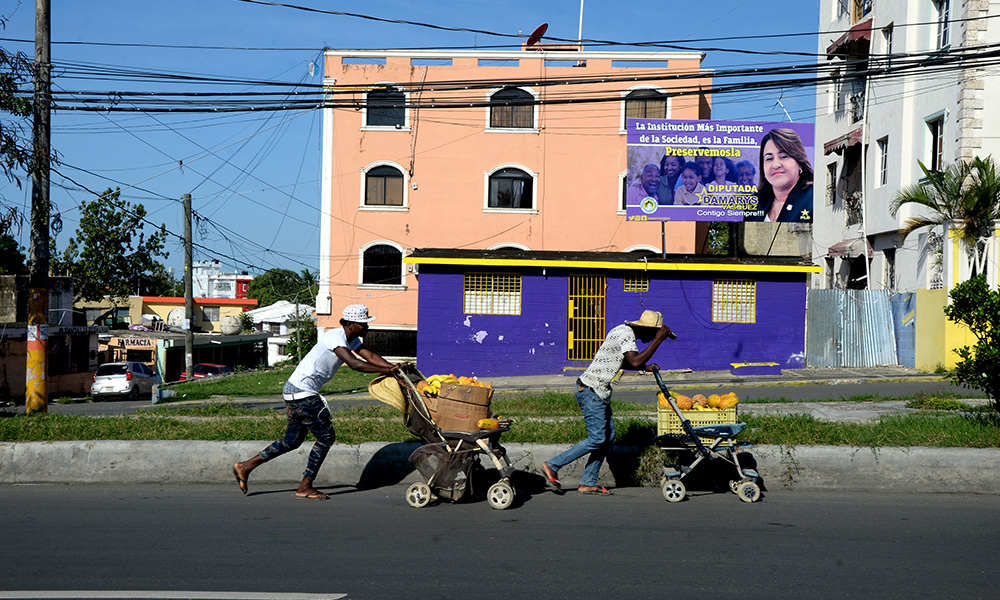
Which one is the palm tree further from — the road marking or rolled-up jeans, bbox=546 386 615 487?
the road marking

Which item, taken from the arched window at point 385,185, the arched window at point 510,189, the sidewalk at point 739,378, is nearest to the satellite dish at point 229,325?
the arched window at point 385,185

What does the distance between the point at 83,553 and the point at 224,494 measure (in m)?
1.85

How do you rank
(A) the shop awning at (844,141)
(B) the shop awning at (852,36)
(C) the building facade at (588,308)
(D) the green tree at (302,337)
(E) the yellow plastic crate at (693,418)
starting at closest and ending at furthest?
(E) the yellow plastic crate at (693,418) → (C) the building facade at (588,308) → (B) the shop awning at (852,36) → (A) the shop awning at (844,141) → (D) the green tree at (302,337)

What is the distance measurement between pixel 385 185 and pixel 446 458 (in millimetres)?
28055

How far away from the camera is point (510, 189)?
33.9 m

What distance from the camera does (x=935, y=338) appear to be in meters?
19.8

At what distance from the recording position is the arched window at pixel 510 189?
33.8m

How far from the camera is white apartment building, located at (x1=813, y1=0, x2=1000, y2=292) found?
20.7 m

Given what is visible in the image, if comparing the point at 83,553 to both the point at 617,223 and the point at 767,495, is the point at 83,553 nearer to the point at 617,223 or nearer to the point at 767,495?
the point at 767,495

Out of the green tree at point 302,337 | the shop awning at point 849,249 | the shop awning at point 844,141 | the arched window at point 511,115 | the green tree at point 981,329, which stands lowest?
the green tree at point 302,337

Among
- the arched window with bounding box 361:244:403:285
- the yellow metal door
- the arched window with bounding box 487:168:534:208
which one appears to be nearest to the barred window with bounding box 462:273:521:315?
the yellow metal door

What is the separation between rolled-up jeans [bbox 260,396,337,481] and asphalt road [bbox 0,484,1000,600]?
39 centimetres

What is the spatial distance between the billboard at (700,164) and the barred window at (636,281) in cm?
284

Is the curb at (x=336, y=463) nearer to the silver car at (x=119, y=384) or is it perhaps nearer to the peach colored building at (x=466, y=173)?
the silver car at (x=119, y=384)
